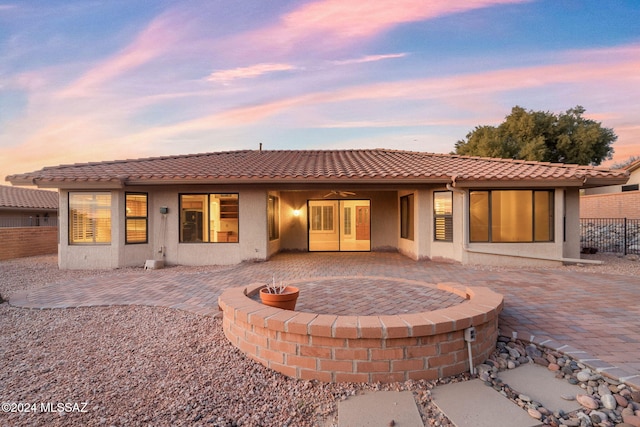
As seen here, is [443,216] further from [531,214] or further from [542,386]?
[542,386]

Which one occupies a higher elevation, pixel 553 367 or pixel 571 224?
pixel 571 224

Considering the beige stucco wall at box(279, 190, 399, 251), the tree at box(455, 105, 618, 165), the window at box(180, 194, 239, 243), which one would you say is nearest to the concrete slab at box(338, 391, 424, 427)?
the window at box(180, 194, 239, 243)

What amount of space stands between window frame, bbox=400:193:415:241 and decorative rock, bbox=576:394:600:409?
27.3 ft

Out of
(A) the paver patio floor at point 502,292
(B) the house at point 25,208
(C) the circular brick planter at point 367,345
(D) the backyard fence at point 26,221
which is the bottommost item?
(A) the paver patio floor at point 502,292

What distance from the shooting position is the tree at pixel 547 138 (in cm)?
2533

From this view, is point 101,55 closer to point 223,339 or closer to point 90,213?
point 90,213

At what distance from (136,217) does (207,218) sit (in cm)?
207

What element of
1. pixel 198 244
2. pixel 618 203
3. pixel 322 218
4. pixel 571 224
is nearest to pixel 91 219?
pixel 198 244

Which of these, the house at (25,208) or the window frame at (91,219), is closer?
the window frame at (91,219)

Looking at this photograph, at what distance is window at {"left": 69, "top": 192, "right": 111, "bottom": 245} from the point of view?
9430mm

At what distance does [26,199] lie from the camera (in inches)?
794

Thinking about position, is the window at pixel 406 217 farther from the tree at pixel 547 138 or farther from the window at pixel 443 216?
the tree at pixel 547 138

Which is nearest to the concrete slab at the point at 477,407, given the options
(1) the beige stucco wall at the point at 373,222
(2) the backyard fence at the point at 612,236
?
(1) the beige stucco wall at the point at 373,222

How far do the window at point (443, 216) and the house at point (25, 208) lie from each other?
21649 millimetres
